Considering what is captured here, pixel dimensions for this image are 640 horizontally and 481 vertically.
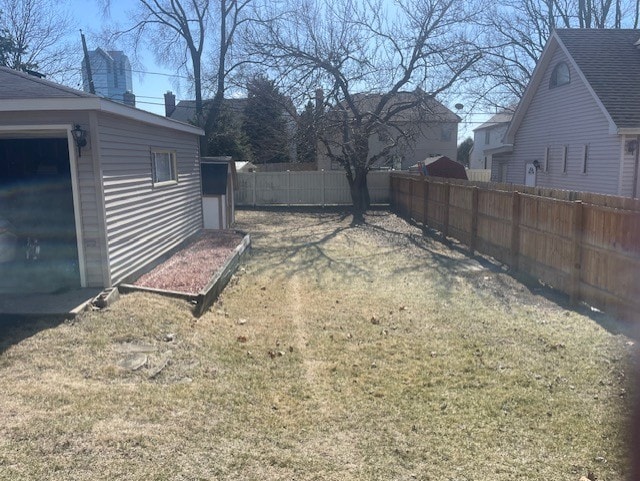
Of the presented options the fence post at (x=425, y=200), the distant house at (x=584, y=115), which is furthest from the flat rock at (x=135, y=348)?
the distant house at (x=584, y=115)

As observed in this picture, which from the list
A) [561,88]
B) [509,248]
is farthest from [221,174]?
[561,88]

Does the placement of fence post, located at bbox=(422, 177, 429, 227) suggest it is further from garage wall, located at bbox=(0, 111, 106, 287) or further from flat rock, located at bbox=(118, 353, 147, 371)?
flat rock, located at bbox=(118, 353, 147, 371)

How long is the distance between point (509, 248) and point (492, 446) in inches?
264

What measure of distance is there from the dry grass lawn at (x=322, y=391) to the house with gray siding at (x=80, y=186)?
117cm

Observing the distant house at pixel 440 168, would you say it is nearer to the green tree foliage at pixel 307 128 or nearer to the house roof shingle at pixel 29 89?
the green tree foliage at pixel 307 128

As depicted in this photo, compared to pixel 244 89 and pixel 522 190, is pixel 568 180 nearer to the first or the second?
pixel 522 190

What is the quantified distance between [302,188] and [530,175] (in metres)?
10.1

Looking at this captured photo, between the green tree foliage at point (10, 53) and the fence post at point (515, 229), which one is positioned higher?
the green tree foliage at point (10, 53)

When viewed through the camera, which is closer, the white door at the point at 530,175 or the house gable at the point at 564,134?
the house gable at the point at 564,134

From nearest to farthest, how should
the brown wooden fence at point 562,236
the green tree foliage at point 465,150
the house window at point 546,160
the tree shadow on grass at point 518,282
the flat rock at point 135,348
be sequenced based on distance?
the flat rock at point 135,348, the tree shadow on grass at point 518,282, the brown wooden fence at point 562,236, the house window at point 546,160, the green tree foliage at point 465,150

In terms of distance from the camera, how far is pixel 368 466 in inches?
133

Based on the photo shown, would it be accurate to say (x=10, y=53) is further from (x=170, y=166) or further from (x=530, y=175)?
(x=530, y=175)

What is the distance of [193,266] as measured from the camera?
9.24 m

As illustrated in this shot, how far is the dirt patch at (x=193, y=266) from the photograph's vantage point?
25.8 feet
